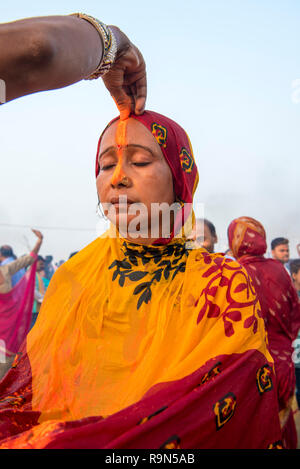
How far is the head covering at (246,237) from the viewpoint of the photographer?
4.27 m

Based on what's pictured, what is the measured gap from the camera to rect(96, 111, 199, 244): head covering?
72.3 inches

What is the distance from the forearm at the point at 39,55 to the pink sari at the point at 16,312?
19.1ft

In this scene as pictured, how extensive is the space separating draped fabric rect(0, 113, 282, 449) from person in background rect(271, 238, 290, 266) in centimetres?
555

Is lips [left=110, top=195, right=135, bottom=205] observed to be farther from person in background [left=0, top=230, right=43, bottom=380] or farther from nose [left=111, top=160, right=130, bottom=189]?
person in background [left=0, top=230, right=43, bottom=380]

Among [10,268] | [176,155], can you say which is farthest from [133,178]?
[10,268]

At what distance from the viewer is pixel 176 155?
1916mm

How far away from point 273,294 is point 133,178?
2721mm

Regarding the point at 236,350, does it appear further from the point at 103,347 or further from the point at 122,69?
the point at 122,69

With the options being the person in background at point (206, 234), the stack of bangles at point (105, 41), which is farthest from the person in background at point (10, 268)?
the stack of bangles at point (105, 41)

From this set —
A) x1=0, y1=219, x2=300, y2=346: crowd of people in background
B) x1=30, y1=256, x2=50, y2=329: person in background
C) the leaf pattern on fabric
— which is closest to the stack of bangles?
the leaf pattern on fabric

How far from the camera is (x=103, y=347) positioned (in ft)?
5.42

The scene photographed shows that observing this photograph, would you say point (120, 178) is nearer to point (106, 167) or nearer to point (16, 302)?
point (106, 167)

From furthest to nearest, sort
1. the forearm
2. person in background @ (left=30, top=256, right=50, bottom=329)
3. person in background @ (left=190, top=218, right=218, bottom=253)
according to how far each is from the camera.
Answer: person in background @ (left=30, top=256, right=50, bottom=329) → person in background @ (left=190, top=218, right=218, bottom=253) → the forearm

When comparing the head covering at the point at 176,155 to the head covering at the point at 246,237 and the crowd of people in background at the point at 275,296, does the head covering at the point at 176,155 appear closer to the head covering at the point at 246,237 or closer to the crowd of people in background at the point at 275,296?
the crowd of people in background at the point at 275,296
